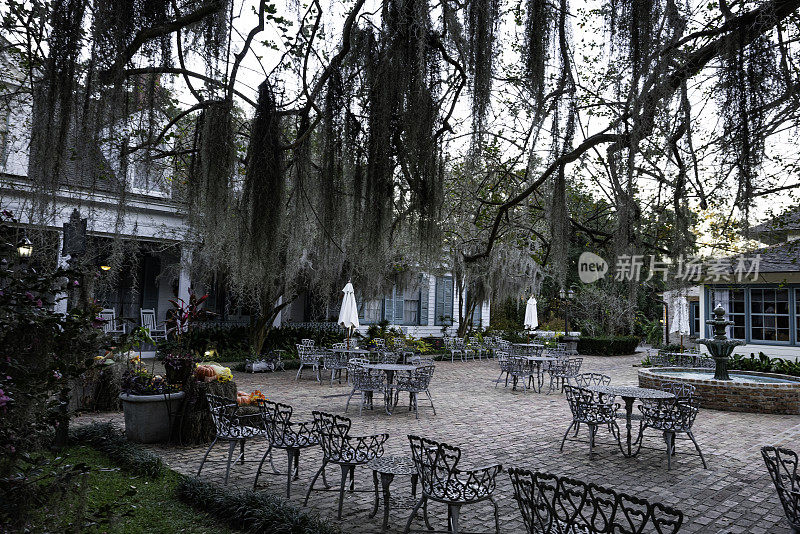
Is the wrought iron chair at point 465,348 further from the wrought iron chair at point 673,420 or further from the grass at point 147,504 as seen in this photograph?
the grass at point 147,504

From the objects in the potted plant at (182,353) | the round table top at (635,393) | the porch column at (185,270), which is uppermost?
the porch column at (185,270)

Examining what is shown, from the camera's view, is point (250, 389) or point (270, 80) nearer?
point (270, 80)

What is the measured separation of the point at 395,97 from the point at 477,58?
1.58ft

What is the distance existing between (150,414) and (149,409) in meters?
0.06

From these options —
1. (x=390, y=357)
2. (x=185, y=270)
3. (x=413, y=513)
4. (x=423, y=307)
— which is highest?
(x=185, y=270)

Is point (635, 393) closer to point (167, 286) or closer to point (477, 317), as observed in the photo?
point (167, 286)

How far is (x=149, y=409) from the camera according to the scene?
5945 mm

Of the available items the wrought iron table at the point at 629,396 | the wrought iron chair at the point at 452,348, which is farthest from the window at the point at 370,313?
the wrought iron table at the point at 629,396

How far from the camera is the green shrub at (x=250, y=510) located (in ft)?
11.7

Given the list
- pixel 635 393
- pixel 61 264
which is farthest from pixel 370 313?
pixel 61 264

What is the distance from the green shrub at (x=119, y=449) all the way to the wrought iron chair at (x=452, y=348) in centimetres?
1222

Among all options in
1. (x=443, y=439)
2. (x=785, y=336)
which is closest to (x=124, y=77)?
(x=443, y=439)

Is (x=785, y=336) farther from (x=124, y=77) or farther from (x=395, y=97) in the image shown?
(x=124, y=77)

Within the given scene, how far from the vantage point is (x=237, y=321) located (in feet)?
53.2
